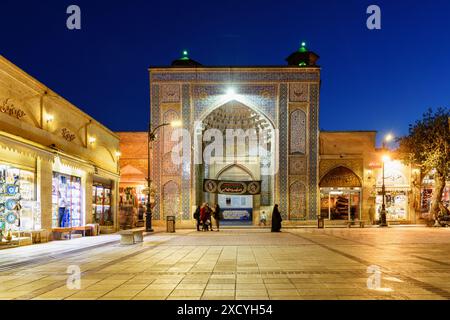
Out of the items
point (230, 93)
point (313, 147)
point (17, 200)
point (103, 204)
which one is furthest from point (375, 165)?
point (17, 200)

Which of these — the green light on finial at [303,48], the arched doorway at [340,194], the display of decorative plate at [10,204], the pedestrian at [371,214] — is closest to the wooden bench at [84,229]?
the display of decorative plate at [10,204]

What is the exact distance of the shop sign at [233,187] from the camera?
31500 millimetres

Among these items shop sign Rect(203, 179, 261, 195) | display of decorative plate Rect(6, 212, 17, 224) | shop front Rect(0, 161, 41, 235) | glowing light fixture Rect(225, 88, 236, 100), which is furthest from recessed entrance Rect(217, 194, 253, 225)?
display of decorative plate Rect(6, 212, 17, 224)

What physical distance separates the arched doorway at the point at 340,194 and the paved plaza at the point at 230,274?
18.2 metres

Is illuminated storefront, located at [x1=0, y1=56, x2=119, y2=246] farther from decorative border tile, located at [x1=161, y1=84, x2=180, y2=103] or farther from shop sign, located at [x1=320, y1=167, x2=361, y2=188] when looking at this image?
shop sign, located at [x1=320, y1=167, x2=361, y2=188]

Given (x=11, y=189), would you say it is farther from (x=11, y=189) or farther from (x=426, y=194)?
(x=426, y=194)

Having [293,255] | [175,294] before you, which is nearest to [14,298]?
[175,294]

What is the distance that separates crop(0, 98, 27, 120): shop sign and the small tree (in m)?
22.7

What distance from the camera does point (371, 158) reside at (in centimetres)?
3073

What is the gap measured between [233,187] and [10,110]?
Result: 19683 mm
